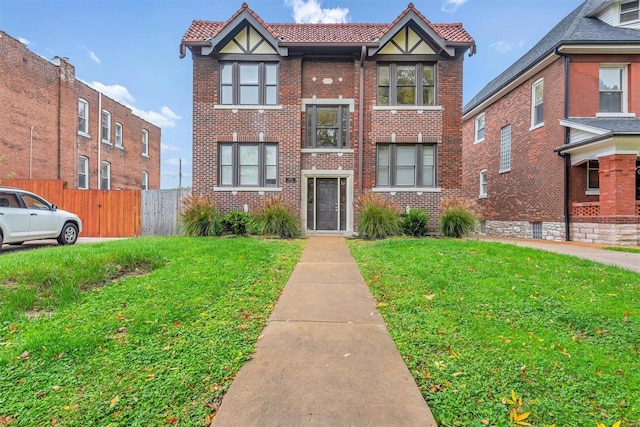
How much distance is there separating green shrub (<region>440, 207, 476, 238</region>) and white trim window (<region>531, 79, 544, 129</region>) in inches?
260

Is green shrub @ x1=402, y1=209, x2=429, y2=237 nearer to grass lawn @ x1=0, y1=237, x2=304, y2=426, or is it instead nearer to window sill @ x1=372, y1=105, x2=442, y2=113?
window sill @ x1=372, y1=105, x2=442, y2=113

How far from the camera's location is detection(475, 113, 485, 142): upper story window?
19.3 metres

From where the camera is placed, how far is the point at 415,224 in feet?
36.2

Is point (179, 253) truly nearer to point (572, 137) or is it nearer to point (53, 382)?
point (53, 382)

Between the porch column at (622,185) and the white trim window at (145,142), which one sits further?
the white trim window at (145,142)

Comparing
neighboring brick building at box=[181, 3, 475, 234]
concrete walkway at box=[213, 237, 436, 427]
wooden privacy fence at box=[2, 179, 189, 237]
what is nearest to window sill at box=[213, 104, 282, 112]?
neighboring brick building at box=[181, 3, 475, 234]

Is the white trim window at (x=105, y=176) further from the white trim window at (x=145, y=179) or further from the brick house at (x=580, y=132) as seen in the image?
the brick house at (x=580, y=132)

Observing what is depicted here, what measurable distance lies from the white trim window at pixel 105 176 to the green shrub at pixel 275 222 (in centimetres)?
1505

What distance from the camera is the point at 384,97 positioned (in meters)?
12.5

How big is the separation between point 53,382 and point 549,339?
14.2 feet

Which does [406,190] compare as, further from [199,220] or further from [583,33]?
[583,33]

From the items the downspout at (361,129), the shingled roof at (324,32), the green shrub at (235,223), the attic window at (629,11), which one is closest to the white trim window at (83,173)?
the shingled roof at (324,32)

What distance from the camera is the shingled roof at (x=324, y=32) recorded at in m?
11.9

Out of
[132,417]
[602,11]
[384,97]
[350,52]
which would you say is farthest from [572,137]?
[132,417]
